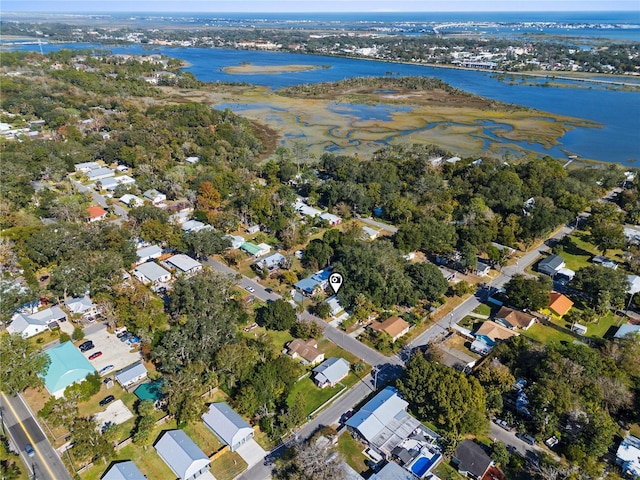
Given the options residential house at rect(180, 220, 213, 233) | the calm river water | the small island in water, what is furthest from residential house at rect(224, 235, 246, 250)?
the small island in water

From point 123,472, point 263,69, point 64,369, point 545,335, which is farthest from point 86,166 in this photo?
point 263,69

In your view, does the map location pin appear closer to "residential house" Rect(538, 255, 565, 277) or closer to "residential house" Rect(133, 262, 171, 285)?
→ "residential house" Rect(133, 262, 171, 285)

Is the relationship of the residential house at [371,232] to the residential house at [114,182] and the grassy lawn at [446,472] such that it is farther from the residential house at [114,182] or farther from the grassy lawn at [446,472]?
the residential house at [114,182]

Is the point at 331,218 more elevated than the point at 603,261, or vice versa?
the point at 331,218

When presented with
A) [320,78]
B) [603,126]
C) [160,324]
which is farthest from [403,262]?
[320,78]

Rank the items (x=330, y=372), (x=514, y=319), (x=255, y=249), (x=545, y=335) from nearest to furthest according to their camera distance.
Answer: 1. (x=330, y=372)
2. (x=545, y=335)
3. (x=514, y=319)
4. (x=255, y=249)

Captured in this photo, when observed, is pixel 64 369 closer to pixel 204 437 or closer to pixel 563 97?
pixel 204 437
